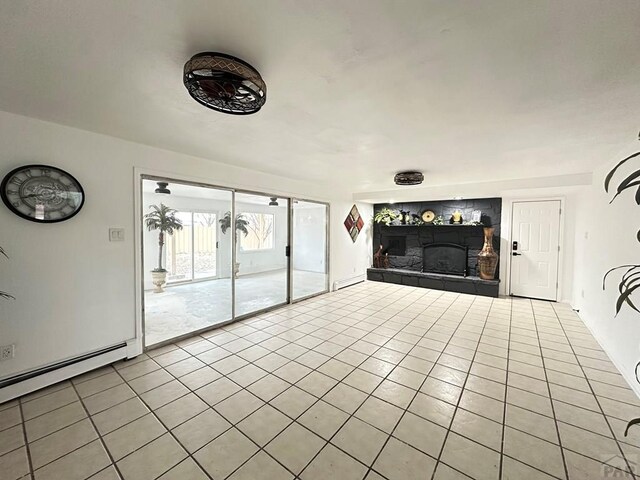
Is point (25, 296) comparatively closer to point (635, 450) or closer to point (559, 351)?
point (635, 450)

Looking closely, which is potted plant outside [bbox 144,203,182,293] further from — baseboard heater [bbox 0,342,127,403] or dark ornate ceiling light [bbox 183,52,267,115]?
dark ornate ceiling light [bbox 183,52,267,115]

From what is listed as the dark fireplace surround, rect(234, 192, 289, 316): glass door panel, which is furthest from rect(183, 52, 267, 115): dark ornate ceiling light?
the dark fireplace surround

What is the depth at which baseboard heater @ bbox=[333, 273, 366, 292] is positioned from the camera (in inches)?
237

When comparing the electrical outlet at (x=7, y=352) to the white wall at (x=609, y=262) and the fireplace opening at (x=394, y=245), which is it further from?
the fireplace opening at (x=394, y=245)

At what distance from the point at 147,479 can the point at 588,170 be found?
6.07 metres

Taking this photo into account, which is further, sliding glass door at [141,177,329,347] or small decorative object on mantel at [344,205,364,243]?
small decorative object on mantel at [344,205,364,243]

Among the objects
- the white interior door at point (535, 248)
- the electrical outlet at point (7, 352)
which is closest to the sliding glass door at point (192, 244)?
the electrical outlet at point (7, 352)

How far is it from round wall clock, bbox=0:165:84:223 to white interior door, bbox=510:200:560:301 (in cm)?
709

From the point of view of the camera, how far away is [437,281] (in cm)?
607

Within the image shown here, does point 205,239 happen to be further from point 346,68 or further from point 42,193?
point 346,68

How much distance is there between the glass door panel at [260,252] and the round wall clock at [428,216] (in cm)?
355

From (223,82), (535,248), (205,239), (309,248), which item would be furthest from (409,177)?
(309,248)

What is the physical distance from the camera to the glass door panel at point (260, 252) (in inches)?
203

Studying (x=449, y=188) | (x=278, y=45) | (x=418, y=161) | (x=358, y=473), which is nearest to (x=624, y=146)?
(x=418, y=161)
